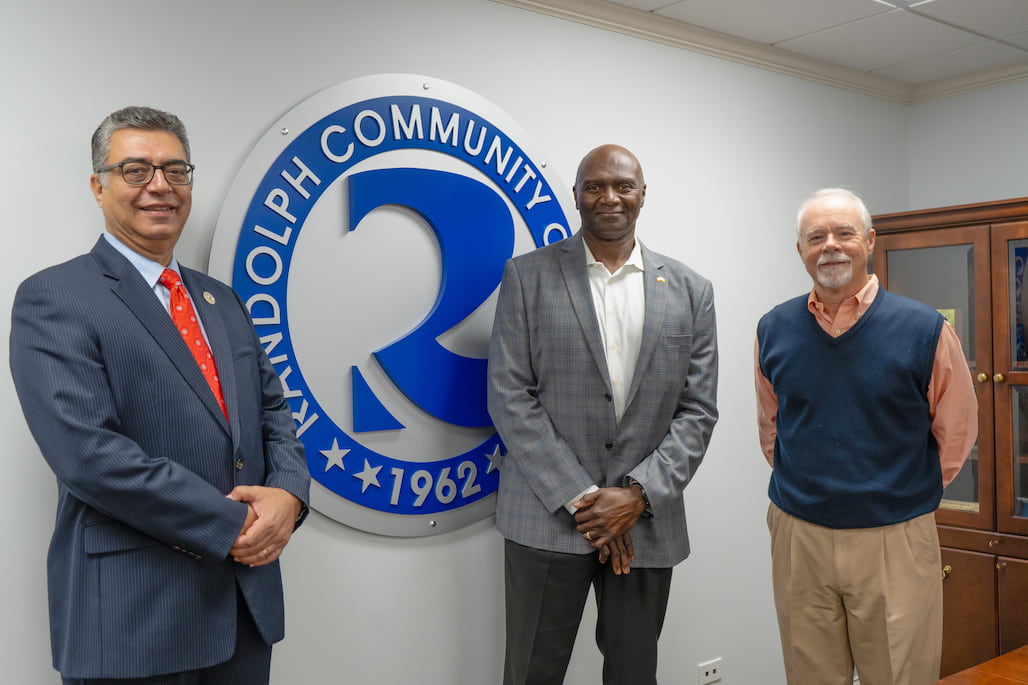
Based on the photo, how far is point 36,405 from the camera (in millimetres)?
1578

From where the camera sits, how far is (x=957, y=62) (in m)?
3.75

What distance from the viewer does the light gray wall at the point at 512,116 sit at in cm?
193

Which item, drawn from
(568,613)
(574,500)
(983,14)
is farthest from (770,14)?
(568,613)

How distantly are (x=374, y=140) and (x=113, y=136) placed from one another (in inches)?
31.2

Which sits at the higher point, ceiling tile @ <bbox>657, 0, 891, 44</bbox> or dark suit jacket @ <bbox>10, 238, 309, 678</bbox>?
ceiling tile @ <bbox>657, 0, 891, 44</bbox>

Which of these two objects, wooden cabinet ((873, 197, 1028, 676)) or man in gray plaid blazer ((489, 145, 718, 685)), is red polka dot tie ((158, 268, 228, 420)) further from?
wooden cabinet ((873, 197, 1028, 676))

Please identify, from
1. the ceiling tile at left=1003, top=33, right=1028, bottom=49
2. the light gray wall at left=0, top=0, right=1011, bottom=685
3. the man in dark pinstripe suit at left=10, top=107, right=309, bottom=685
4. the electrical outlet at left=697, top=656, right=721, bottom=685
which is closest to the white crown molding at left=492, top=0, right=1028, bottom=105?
the light gray wall at left=0, top=0, right=1011, bottom=685

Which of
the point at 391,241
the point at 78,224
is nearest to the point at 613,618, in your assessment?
the point at 391,241

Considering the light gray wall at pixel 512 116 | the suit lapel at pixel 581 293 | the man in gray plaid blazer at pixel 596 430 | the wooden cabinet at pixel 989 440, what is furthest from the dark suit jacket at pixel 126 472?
the wooden cabinet at pixel 989 440

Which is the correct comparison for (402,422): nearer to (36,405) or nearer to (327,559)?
(327,559)

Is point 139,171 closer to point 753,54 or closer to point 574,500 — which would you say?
point 574,500

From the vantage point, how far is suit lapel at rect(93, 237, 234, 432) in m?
1.68

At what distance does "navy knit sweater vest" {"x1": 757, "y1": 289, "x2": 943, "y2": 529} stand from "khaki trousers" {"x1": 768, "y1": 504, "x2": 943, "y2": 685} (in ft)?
0.18

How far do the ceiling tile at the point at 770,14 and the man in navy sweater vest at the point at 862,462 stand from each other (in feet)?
3.05
